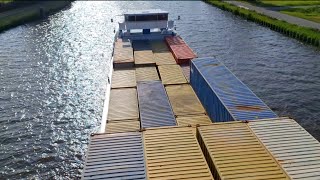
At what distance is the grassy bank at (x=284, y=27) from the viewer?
6172 centimetres

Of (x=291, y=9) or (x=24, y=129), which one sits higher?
(x=291, y=9)

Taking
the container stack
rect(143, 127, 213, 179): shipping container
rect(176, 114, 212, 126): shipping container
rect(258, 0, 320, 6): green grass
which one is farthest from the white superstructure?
rect(258, 0, 320, 6): green grass

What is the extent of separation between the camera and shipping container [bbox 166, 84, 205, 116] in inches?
1241

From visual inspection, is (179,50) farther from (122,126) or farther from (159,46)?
(122,126)

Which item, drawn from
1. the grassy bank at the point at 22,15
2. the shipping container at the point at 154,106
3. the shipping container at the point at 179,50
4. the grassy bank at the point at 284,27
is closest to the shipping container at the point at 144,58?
the shipping container at the point at 179,50

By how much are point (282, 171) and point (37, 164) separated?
21612mm

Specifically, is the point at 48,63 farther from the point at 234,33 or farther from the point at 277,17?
the point at 277,17

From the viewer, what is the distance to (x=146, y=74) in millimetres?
41469

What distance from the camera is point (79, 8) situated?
11594 centimetres

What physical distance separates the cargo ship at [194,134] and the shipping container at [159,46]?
43.3 ft

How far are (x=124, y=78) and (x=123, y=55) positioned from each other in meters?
8.73

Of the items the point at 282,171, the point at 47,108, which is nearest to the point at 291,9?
the point at 47,108

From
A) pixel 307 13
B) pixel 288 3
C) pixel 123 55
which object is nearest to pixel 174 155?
pixel 123 55

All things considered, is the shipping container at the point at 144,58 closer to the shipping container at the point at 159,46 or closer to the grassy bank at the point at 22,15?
the shipping container at the point at 159,46
